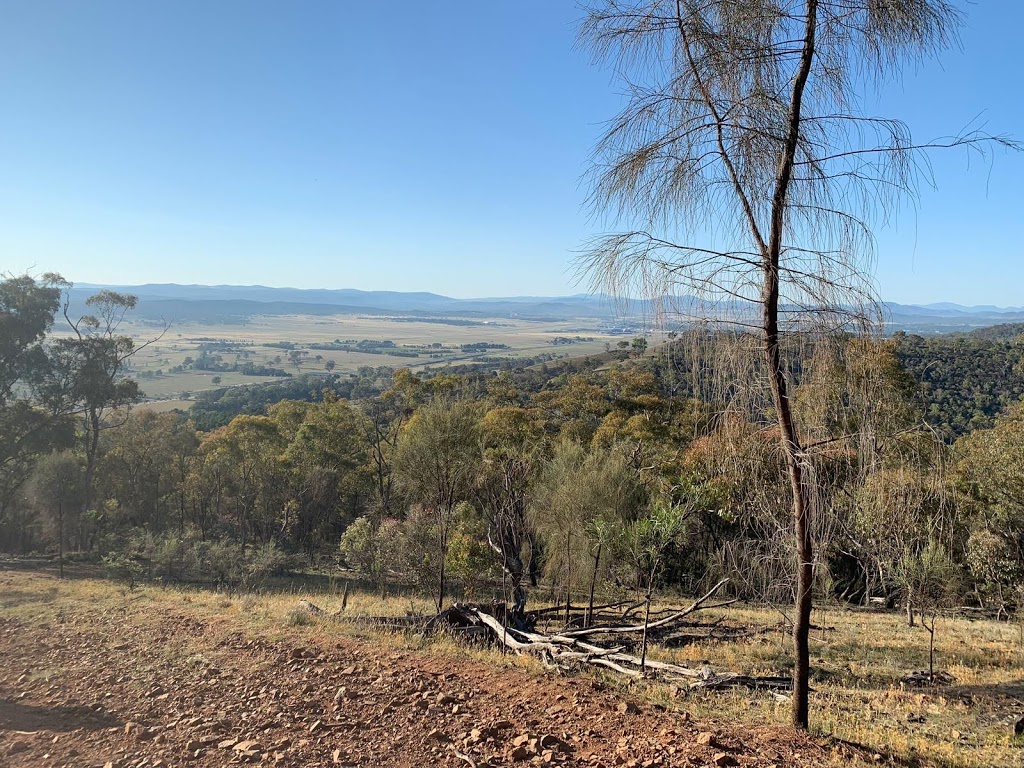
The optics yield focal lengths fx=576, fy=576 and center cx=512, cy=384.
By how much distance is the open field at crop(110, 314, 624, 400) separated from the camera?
7706 centimetres

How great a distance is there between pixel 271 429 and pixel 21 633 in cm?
1866

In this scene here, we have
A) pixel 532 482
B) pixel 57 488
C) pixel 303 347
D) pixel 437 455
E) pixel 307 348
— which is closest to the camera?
pixel 437 455

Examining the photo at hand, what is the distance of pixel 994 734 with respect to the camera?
562cm

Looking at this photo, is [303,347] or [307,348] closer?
[307,348]

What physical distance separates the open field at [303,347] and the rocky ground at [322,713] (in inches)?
1709

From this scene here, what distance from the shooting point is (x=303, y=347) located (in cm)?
12644

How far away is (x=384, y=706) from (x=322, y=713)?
19.7 inches

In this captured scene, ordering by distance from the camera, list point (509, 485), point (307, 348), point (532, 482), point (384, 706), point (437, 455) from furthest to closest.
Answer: point (307, 348)
point (532, 482)
point (437, 455)
point (509, 485)
point (384, 706)

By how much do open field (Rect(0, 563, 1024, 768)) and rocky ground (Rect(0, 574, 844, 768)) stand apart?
0.02 m


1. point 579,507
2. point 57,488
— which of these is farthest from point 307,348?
point 579,507

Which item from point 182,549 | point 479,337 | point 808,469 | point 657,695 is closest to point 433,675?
point 657,695

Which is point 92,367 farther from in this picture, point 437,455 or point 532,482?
point 532,482

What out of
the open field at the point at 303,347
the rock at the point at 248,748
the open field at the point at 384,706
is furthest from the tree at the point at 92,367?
the open field at the point at 303,347

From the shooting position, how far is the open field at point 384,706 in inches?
A: 160
